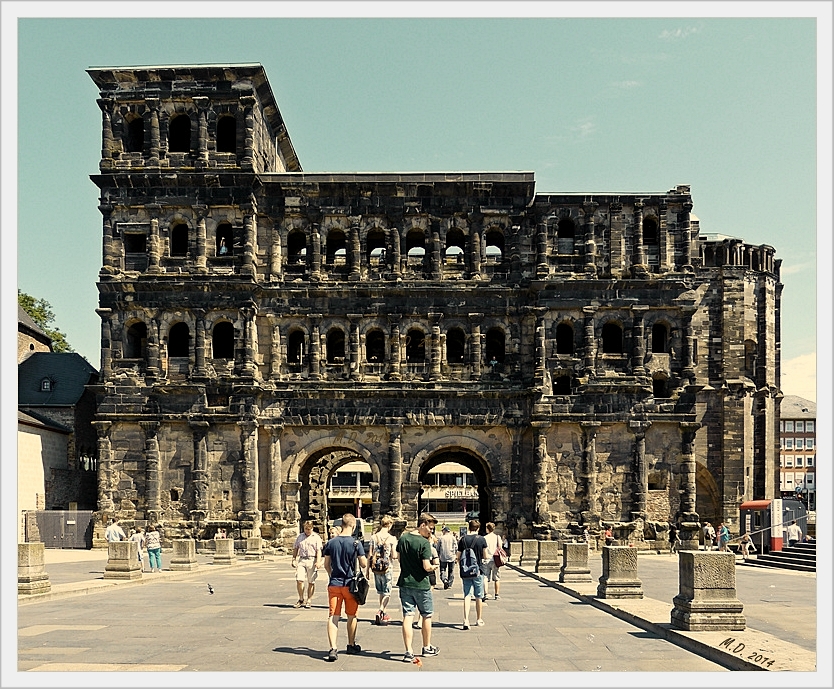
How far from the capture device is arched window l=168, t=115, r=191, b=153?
4225 centimetres

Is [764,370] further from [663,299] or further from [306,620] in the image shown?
[306,620]

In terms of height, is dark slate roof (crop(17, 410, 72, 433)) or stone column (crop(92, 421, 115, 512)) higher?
dark slate roof (crop(17, 410, 72, 433))

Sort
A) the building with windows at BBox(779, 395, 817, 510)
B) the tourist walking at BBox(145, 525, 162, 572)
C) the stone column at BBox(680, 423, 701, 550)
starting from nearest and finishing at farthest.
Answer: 1. the tourist walking at BBox(145, 525, 162, 572)
2. the stone column at BBox(680, 423, 701, 550)
3. the building with windows at BBox(779, 395, 817, 510)

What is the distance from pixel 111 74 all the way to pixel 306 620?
31.9 m

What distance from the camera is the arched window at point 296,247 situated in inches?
1655

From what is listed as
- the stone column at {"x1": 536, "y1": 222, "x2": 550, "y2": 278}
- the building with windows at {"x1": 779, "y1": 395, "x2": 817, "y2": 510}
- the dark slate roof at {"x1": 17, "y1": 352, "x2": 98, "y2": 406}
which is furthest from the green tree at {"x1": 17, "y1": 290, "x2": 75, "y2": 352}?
the building with windows at {"x1": 779, "y1": 395, "x2": 817, "y2": 510}

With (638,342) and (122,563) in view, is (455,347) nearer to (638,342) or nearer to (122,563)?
(638,342)

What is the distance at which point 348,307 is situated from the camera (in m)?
41.2

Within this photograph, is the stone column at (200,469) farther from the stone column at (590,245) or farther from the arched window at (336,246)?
the stone column at (590,245)

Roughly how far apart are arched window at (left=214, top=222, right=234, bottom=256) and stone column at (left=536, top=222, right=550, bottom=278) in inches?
549

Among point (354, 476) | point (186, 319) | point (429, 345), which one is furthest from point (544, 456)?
point (354, 476)

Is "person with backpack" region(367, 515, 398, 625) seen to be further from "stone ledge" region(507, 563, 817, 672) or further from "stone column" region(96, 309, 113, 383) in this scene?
"stone column" region(96, 309, 113, 383)

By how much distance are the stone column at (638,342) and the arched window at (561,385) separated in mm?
2931

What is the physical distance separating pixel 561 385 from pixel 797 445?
2256 inches
